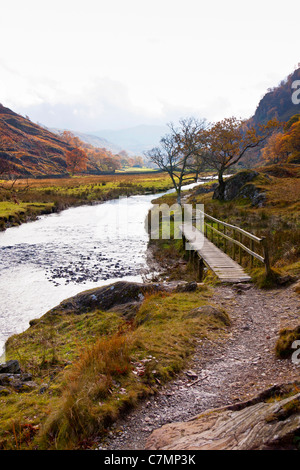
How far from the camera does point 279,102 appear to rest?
182 metres

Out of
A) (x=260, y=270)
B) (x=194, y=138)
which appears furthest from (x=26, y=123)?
(x=260, y=270)

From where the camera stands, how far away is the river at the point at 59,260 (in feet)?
41.1

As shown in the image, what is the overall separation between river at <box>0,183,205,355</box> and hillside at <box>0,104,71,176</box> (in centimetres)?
8276

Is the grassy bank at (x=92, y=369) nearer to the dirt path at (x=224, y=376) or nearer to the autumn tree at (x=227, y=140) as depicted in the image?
the dirt path at (x=224, y=376)

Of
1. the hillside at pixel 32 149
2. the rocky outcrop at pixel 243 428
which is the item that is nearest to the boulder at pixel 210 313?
the rocky outcrop at pixel 243 428

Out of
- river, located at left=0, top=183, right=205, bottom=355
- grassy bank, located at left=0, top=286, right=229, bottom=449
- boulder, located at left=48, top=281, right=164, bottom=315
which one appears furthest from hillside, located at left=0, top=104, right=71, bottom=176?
grassy bank, located at left=0, top=286, right=229, bottom=449

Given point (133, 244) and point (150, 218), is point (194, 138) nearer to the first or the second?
point (150, 218)

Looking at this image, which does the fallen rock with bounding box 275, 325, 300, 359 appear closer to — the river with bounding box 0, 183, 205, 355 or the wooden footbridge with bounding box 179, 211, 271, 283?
the wooden footbridge with bounding box 179, 211, 271, 283

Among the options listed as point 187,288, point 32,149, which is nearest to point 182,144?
point 187,288

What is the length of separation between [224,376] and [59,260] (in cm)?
1544

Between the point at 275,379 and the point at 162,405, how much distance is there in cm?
180

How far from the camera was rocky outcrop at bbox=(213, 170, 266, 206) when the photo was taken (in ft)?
84.3
